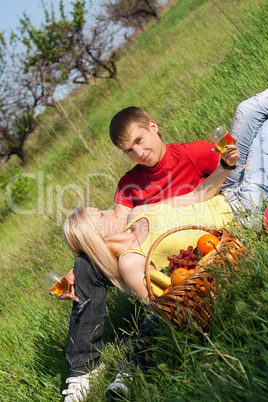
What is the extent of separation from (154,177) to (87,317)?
3.21 feet

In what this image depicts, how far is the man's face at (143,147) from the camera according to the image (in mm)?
2947

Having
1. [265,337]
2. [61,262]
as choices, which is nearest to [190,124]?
[61,262]

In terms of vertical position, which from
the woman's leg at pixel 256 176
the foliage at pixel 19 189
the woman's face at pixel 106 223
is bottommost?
the woman's leg at pixel 256 176

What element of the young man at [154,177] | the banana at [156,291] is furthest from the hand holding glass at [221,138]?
the banana at [156,291]

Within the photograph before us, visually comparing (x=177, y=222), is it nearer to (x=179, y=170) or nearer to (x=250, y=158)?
(x=179, y=170)

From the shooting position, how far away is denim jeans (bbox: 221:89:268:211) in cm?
280

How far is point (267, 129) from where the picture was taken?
9.76ft

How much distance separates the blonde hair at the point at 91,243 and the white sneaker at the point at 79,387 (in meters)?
0.50

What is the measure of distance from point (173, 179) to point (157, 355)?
3.82 feet

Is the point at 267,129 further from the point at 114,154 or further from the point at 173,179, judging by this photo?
the point at 114,154

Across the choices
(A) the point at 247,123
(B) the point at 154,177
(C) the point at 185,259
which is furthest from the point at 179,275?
(A) the point at 247,123

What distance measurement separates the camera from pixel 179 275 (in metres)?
2.25

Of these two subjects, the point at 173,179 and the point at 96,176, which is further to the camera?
the point at 96,176

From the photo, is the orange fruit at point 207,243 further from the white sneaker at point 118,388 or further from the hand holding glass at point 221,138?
the white sneaker at point 118,388
